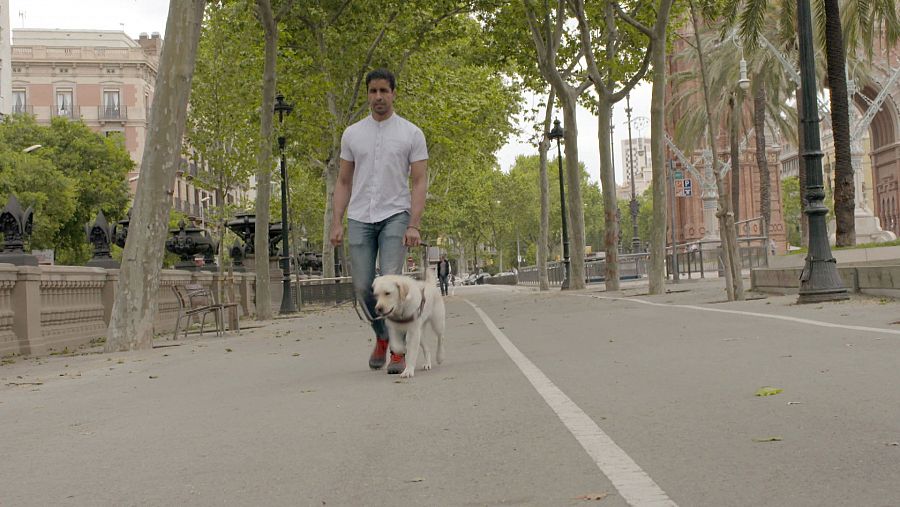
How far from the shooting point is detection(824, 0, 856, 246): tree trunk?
21984 millimetres

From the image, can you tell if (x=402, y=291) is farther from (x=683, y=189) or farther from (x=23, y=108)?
(x=23, y=108)

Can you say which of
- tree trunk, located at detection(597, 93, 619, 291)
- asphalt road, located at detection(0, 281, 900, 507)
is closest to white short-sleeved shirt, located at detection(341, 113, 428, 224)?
asphalt road, located at detection(0, 281, 900, 507)

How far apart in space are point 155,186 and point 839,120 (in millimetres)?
14621

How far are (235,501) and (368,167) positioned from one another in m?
4.52

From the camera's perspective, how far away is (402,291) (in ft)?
24.9

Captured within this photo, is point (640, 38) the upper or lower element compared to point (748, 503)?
upper

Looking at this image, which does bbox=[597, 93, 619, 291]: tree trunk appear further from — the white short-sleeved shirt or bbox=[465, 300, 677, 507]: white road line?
bbox=[465, 300, 677, 507]: white road line

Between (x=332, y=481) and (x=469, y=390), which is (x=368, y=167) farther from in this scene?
(x=332, y=481)

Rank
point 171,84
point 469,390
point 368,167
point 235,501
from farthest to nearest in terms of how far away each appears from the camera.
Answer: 1. point 171,84
2. point 368,167
3. point 469,390
4. point 235,501

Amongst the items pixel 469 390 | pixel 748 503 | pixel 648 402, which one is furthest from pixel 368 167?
pixel 748 503

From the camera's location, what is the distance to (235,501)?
409 cm

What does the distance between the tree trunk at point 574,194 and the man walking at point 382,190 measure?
27.0 metres

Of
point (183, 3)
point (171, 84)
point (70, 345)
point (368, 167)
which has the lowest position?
point (70, 345)

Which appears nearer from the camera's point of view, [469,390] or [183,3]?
[469,390]
